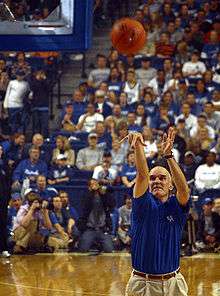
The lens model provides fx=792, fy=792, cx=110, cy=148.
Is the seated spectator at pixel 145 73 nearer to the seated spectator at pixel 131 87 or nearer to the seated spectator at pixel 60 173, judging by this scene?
the seated spectator at pixel 131 87

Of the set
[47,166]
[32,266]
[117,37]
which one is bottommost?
[32,266]

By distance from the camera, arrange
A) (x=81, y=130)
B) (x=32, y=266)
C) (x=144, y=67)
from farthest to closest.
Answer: (x=144, y=67) → (x=81, y=130) → (x=32, y=266)

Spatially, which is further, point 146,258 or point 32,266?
point 32,266

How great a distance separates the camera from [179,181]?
5.59 m

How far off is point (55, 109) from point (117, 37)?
5.91 metres

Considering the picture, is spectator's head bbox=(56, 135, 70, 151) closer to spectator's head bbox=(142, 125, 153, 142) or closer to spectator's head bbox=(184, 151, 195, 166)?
spectator's head bbox=(142, 125, 153, 142)

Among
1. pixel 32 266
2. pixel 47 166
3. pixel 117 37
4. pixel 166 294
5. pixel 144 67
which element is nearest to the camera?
pixel 166 294

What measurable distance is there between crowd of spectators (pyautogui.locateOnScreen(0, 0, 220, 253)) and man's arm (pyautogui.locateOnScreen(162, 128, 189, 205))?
578 centimetres

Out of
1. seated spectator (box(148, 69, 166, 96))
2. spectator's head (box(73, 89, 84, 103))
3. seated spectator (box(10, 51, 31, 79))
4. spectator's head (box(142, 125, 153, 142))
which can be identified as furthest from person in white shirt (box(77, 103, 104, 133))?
seated spectator (box(10, 51, 31, 79))

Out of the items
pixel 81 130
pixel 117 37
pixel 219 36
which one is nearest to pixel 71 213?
pixel 81 130

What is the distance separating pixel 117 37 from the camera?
10094mm

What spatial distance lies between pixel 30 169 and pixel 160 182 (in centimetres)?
737

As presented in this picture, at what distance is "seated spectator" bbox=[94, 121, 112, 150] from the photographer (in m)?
13.4

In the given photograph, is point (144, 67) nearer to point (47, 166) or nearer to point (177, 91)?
point (177, 91)
